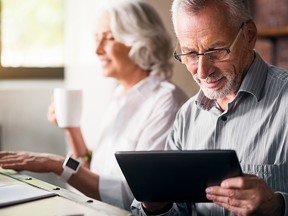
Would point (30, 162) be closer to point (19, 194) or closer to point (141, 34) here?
point (19, 194)

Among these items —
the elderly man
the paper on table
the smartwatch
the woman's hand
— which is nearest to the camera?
the paper on table

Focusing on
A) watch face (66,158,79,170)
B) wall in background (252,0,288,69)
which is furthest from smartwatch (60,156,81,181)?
wall in background (252,0,288,69)

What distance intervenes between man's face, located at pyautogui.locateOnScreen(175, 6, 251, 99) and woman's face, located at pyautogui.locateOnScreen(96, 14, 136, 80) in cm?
73

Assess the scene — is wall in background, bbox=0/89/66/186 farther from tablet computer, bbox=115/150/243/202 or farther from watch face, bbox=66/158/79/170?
tablet computer, bbox=115/150/243/202

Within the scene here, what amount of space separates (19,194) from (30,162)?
56cm

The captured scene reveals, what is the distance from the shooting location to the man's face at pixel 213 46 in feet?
5.10

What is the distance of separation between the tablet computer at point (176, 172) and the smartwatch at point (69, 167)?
0.62 meters

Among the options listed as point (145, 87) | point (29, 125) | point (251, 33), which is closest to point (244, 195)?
point (251, 33)

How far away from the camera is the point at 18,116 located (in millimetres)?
2994

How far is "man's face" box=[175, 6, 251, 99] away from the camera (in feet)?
5.10

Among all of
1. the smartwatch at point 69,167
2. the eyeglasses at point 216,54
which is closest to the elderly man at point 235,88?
the eyeglasses at point 216,54

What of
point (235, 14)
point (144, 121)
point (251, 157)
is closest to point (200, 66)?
point (235, 14)

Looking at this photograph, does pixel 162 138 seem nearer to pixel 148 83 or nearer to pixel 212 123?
pixel 148 83

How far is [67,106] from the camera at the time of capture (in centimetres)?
224
